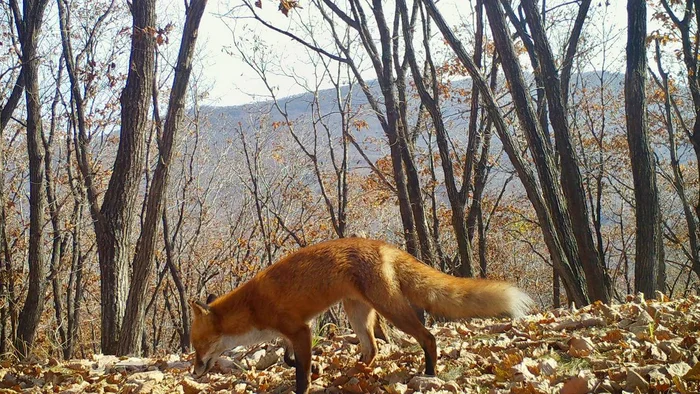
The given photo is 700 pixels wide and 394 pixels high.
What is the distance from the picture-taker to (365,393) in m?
4.42

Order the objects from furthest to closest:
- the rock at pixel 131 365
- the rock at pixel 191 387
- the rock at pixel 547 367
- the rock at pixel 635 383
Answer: the rock at pixel 131 365 → the rock at pixel 191 387 → the rock at pixel 547 367 → the rock at pixel 635 383

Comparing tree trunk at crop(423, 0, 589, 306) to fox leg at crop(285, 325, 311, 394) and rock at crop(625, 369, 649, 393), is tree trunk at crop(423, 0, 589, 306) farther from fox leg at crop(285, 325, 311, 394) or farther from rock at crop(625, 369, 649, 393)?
rock at crop(625, 369, 649, 393)

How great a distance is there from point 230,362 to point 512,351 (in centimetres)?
294

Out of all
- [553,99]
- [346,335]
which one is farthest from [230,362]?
[553,99]

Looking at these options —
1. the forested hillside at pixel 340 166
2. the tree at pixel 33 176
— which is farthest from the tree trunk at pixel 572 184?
the tree at pixel 33 176

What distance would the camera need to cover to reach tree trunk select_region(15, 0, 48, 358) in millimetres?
11625

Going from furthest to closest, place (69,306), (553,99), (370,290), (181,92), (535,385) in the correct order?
(69,306), (553,99), (181,92), (370,290), (535,385)

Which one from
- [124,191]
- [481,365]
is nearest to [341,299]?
[481,365]

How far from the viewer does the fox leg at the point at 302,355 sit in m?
4.69

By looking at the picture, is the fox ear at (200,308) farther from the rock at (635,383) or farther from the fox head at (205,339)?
the rock at (635,383)

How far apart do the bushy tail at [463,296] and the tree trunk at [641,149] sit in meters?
5.68

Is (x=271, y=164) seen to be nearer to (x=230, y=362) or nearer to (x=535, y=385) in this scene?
(x=230, y=362)

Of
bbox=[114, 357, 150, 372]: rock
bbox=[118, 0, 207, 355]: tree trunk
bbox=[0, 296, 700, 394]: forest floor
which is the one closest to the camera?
bbox=[0, 296, 700, 394]: forest floor

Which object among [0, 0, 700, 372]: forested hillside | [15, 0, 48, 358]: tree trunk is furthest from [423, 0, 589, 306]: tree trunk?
[15, 0, 48, 358]: tree trunk
